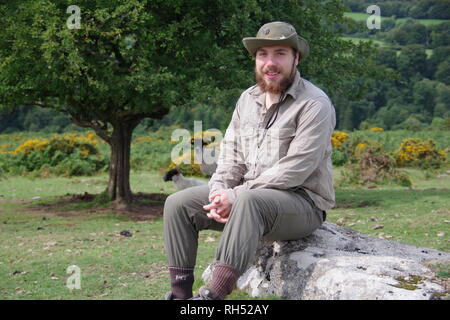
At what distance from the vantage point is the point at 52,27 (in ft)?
35.8

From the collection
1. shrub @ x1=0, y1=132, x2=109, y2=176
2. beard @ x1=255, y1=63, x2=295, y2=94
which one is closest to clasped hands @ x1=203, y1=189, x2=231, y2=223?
beard @ x1=255, y1=63, x2=295, y2=94

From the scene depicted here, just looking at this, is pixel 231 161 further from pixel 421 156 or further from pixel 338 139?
pixel 338 139

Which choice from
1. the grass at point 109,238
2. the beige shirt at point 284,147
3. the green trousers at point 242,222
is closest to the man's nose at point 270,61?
the beige shirt at point 284,147

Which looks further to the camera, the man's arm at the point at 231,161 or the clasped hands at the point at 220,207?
the man's arm at the point at 231,161

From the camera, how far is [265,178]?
4570mm

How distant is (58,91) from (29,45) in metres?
1.37

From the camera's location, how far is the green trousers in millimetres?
A: 4055

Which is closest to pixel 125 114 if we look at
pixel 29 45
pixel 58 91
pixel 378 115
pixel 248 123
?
pixel 58 91

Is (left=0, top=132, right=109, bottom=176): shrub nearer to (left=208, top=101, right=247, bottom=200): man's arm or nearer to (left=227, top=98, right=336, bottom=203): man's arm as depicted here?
(left=208, top=101, right=247, bottom=200): man's arm

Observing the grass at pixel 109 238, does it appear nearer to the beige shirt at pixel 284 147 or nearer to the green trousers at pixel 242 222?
the green trousers at pixel 242 222

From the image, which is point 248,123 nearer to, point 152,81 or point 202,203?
point 202,203

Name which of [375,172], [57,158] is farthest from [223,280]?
[57,158]

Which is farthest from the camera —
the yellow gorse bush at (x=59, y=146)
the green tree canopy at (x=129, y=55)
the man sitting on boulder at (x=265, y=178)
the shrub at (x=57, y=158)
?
the yellow gorse bush at (x=59, y=146)

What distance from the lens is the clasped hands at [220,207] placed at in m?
4.43
